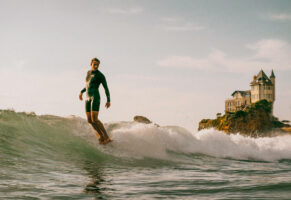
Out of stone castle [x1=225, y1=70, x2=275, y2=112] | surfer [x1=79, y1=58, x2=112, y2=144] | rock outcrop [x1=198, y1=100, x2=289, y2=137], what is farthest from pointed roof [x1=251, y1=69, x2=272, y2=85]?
surfer [x1=79, y1=58, x2=112, y2=144]

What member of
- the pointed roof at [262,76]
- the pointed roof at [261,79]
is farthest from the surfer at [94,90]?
the pointed roof at [262,76]

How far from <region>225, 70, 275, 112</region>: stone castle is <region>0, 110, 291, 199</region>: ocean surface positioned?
234 ft

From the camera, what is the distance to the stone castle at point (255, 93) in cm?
8351

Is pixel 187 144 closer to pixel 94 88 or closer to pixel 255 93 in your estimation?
pixel 94 88

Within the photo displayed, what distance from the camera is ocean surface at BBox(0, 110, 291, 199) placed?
4453 millimetres

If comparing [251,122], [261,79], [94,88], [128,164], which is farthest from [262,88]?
[128,164]

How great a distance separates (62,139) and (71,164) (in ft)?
8.74

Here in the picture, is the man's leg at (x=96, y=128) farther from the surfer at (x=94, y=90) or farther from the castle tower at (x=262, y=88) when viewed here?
the castle tower at (x=262, y=88)

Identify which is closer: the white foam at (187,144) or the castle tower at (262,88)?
the white foam at (187,144)

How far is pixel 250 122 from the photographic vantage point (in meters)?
54.7

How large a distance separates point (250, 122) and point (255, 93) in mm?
33552

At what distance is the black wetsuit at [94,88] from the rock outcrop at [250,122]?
4656 cm

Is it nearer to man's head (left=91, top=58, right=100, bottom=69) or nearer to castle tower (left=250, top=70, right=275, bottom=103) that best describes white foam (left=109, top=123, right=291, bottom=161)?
man's head (left=91, top=58, right=100, bottom=69)

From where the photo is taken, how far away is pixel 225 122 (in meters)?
54.8
